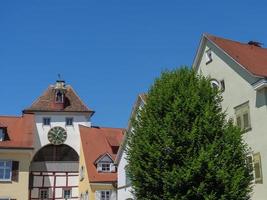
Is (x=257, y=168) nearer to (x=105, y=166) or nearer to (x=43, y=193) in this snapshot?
(x=105, y=166)

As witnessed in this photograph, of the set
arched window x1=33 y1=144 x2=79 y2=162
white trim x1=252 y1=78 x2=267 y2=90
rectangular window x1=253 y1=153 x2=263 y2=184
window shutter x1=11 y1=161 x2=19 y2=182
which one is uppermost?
arched window x1=33 y1=144 x2=79 y2=162

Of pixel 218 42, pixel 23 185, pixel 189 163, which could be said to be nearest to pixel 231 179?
pixel 189 163

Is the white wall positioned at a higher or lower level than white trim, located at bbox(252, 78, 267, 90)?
higher

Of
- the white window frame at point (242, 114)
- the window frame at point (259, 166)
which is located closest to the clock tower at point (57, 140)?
the white window frame at point (242, 114)

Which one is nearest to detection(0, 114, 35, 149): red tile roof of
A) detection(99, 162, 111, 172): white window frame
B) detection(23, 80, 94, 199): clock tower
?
detection(23, 80, 94, 199): clock tower

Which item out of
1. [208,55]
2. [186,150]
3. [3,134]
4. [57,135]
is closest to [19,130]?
[3,134]

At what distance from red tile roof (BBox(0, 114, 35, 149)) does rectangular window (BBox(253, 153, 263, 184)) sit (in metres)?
25.4

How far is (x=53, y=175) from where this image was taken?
167 feet

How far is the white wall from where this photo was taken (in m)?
52.9

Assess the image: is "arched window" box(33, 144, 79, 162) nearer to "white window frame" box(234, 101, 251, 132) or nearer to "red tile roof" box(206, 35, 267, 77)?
"red tile roof" box(206, 35, 267, 77)

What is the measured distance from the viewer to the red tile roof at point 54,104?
54.2 meters

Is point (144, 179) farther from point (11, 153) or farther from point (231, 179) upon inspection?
point (11, 153)

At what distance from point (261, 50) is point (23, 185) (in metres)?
24.8

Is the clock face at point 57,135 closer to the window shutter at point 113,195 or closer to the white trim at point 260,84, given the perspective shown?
the window shutter at point 113,195
